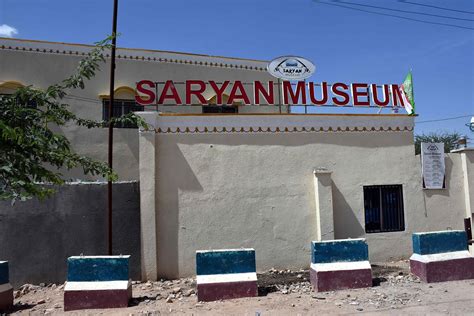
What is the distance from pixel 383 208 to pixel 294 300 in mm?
4470

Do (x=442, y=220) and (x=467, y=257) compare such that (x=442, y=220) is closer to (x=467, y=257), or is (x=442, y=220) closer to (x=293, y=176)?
(x=467, y=257)

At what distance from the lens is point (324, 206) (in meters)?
10.2

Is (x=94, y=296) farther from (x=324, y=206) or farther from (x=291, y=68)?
(x=291, y=68)

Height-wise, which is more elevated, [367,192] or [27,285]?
[367,192]

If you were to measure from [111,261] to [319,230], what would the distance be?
490 centimetres

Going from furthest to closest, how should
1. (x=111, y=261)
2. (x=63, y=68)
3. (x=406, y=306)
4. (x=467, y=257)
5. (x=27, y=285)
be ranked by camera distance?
1. (x=63, y=68)
2. (x=27, y=285)
3. (x=467, y=257)
4. (x=111, y=261)
5. (x=406, y=306)

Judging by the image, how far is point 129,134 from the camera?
1382 centimetres

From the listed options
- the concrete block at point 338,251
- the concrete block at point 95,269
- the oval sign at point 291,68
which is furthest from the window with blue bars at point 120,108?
the concrete block at point 338,251

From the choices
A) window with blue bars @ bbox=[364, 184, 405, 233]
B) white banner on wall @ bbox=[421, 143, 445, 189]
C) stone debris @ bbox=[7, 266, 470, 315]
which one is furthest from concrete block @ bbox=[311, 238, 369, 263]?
white banner on wall @ bbox=[421, 143, 445, 189]

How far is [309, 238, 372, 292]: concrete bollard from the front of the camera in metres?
8.02

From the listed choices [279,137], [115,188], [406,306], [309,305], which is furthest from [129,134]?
[406,306]

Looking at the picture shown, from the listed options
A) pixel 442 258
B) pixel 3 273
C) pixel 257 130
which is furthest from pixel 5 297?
pixel 442 258

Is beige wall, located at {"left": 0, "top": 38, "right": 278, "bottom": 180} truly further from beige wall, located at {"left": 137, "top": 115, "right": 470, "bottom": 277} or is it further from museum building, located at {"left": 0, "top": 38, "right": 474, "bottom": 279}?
beige wall, located at {"left": 137, "top": 115, "right": 470, "bottom": 277}

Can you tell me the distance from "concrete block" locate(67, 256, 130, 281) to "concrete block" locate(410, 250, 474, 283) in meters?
5.60
